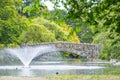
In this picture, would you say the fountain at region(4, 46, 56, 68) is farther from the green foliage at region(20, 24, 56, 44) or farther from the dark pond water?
the dark pond water

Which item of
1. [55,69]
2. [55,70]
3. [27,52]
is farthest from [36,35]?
[55,70]

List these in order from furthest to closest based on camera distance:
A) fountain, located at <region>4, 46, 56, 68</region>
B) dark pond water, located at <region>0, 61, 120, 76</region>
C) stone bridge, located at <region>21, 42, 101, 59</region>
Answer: stone bridge, located at <region>21, 42, 101, 59</region>, fountain, located at <region>4, 46, 56, 68</region>, dark pond water, located at <region>0, 61, 120, 76</region>

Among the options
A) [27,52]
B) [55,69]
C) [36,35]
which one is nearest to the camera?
[55,69]

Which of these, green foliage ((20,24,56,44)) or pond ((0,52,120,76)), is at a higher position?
green foliage ((20,24,56,44))

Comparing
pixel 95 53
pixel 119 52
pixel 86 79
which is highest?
pixel 95 53

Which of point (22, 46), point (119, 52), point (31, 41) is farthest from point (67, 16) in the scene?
point (31, 41)

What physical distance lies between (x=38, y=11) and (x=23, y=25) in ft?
77.6

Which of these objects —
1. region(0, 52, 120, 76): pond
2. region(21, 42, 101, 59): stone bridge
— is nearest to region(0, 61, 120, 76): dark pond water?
region(0, 52, 120, 76): pond

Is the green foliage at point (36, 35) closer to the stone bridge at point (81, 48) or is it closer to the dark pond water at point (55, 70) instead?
the stone bridge at point (81, 48)

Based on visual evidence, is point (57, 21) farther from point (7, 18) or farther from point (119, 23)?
point (7, 18)

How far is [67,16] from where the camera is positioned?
716 centimetres

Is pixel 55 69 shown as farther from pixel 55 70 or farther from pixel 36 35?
pixel 36 35

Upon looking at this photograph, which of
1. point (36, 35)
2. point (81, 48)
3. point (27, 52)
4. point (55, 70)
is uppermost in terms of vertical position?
point (36, 35)

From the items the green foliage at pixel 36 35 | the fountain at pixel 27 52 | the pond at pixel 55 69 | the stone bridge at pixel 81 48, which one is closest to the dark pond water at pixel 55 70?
the pond at pixel 55 69
